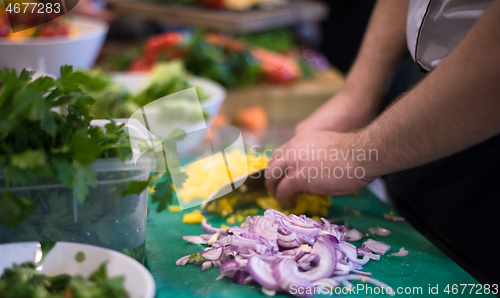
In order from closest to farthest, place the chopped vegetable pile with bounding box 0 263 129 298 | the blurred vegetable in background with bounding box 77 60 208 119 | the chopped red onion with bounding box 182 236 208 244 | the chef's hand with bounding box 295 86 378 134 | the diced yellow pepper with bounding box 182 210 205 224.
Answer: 1. the chopped vegetable pile with bounding box 0 263 129 298
2. the chopped red onion with bounding box 182 236 208 244
3. the diced yellow pepper with bounding box 182 210 205 224
4. the chef's hand with bounding box 295 86 378 134
5. the blurred vegetable in background with bounding box 77 60 208 119

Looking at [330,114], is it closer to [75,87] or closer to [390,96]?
[390,96]

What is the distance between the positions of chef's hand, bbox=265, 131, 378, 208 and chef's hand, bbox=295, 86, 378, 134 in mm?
195

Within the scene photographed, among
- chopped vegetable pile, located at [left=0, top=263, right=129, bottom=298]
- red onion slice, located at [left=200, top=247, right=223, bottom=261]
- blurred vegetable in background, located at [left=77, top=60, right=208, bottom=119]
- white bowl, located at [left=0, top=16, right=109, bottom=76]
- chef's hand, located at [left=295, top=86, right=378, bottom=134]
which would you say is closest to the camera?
chopped vegetable pile, located at [left=0, top=263, right=129, bottom=298]

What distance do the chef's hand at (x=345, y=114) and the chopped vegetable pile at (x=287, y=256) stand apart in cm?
44

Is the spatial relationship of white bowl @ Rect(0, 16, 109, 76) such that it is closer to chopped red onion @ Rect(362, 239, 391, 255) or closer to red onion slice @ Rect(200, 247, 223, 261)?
red onion slice @ Rect(200, 247, 223, 261)

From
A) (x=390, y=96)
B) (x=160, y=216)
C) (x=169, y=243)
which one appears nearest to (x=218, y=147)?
(x=160, y=216)

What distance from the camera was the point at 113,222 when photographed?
831 millimetres

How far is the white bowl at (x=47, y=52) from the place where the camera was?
150cm

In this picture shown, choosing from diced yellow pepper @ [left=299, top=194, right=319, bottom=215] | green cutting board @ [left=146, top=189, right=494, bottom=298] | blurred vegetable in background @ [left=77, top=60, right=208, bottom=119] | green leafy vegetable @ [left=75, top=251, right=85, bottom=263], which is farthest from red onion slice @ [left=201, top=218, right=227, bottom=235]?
blurred vegetable in background @ [left=77, top=60, right=208, bottom=119]

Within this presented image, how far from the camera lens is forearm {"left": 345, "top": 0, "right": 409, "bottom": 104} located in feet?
4.40

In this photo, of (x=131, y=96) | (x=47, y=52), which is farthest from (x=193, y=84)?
(x=47, y=52)

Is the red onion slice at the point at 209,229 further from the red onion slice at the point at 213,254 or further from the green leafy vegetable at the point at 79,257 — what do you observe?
the green leafy vegetable at the point at 79,257

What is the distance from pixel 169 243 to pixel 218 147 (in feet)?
1.49

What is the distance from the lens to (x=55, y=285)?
0.74 metres
